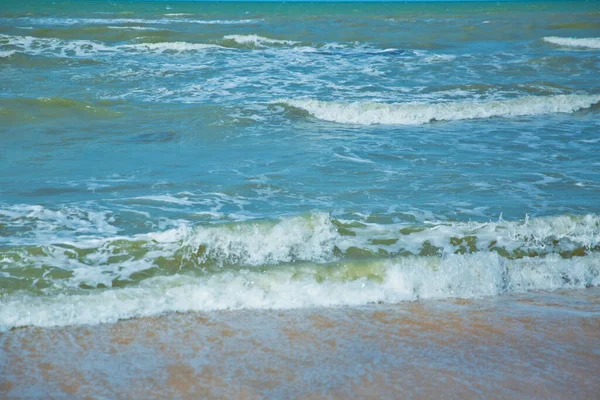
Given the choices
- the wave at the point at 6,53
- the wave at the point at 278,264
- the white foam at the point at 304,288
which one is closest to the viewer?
the white foam at the point at 304,288

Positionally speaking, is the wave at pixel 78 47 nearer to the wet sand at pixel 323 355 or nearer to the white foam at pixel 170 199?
the white foam at pixel 170 199

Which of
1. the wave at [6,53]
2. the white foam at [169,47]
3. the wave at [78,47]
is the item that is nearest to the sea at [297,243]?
the wave at [6,53]

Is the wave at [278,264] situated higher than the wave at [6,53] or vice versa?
the wave at [6,53]

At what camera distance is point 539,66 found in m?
17.3

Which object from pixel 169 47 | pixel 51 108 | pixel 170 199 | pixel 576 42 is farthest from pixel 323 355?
pixel 576 42

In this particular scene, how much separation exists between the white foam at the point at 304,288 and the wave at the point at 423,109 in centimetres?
606

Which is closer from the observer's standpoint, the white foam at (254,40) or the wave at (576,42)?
the wave at (576,42)

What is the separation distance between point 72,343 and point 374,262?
2.40 m

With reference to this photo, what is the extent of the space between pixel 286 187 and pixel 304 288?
96.4 inches

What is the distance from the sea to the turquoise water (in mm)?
28

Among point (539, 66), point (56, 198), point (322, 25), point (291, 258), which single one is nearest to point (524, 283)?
point (291, 258)

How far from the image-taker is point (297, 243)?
18.8 ft

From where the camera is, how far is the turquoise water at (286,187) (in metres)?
5.04

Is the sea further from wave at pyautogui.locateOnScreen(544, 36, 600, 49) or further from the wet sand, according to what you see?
wave at pyautogui.locateOnScreen(544, 36, 600, 49)
